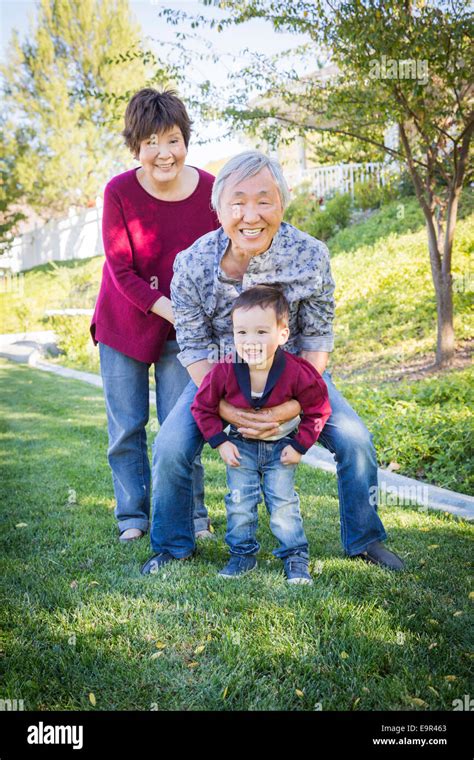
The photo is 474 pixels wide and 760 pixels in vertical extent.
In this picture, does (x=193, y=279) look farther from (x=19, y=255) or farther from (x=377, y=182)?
(x=19, y=255)

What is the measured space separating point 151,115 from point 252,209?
2.48ft

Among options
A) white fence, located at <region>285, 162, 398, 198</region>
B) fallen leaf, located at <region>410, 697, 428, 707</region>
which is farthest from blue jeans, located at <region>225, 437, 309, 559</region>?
white fence, located at <region>285, 162, 398, 198</region>

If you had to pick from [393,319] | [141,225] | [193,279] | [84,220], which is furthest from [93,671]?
[84,220]

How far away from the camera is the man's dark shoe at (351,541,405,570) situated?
2.92 metres

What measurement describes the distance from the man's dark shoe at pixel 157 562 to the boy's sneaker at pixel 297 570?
49cm

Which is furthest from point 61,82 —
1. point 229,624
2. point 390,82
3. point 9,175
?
point 229,624

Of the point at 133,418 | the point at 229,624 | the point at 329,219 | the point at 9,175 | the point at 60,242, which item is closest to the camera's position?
the point at 229,624

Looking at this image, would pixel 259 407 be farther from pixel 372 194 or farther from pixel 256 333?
pixel 372 194

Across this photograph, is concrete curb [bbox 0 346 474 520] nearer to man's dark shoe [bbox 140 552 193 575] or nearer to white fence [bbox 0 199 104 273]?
man's dark shoe [bbox 140 552 193 575]

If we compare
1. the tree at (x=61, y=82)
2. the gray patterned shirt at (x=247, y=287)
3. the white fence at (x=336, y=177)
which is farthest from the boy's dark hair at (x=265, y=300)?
the tree at (x=61, y=82)

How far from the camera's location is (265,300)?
2754mm

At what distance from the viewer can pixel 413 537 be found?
334 cm

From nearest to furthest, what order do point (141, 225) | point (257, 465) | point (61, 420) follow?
point (257, 465)
point (141, 225)
point (61, 420)
